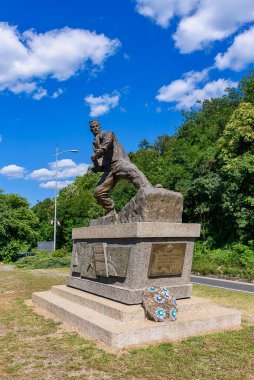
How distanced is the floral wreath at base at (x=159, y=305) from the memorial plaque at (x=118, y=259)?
0.70 metres

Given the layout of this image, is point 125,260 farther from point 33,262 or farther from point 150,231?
point 33,262

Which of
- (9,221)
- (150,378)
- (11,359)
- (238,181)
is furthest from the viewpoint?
(9,221)

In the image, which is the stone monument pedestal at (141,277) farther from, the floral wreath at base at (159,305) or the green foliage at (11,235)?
the green foliage at (11,235)

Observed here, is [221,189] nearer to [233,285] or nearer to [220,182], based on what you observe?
[220,182]

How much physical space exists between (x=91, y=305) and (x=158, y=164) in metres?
31.2

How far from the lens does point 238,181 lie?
820 inches

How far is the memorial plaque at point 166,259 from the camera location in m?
7.31

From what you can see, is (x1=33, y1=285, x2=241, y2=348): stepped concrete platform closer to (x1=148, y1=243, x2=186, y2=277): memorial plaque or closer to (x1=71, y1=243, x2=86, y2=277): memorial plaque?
(x1=148, y1=243, x2=186, y2=277): memorial plaque

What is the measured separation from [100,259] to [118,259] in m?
0.74

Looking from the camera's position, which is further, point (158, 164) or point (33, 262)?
point (158, 164)

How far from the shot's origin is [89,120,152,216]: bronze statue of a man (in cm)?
870

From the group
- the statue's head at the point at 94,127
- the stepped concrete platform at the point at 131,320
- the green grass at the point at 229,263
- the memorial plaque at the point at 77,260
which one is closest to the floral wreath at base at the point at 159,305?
the stepped concrete platform at the point at 131,320

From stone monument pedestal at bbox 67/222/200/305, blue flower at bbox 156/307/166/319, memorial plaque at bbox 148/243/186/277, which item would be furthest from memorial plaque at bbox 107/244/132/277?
blue flower at bbox 156/307/166/319

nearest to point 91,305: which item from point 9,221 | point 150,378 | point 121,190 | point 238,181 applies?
point 150,378
